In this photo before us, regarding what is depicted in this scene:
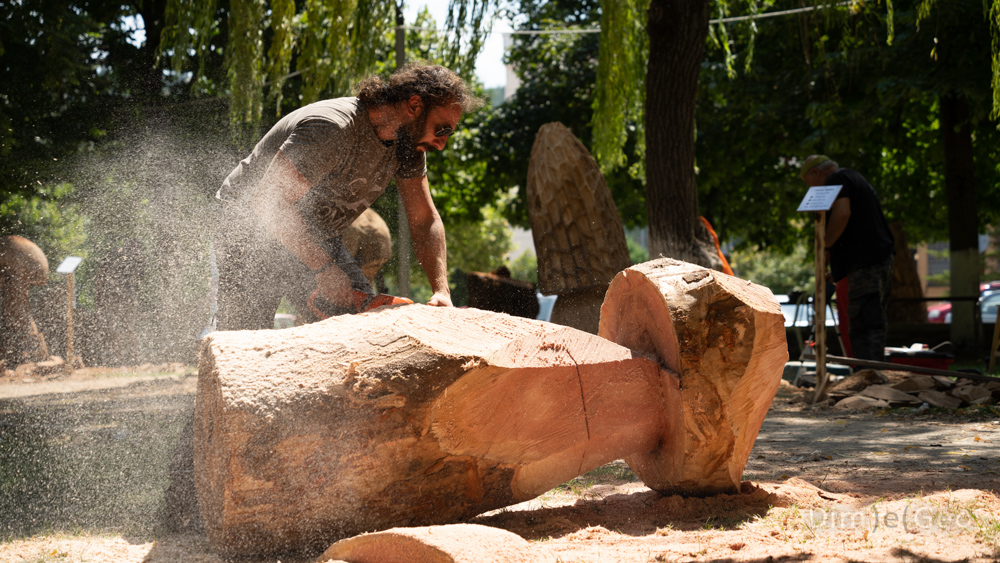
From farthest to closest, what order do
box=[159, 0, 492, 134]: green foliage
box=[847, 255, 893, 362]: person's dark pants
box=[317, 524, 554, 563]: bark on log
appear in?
box=[847, 255, 893, 362]: person's dark pants < box=[159, 0, 492, 134]: green foliage < box=[317, 524, 554, 563]: bark on log

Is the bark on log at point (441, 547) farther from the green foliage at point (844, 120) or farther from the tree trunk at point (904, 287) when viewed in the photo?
the tree trunk at point (904, 287)

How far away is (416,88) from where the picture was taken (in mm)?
2875

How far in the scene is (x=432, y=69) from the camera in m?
2.90

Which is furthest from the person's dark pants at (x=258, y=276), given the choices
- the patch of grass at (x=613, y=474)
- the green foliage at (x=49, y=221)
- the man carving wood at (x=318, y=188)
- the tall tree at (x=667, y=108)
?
the green foliage at (x=49, y=221)

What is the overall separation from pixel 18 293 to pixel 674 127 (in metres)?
6.88

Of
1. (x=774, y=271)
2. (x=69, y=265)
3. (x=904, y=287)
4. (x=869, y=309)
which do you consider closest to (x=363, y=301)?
(x=869, y=309)

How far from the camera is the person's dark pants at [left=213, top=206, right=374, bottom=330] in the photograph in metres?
2.81

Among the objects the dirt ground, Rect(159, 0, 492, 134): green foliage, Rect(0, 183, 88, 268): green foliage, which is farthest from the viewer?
Rect(0, 183, 88, 268): green foliage

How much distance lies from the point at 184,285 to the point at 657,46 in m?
5.24

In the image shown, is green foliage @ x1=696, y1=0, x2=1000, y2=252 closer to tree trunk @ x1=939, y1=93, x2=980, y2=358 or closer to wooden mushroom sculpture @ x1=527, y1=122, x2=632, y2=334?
tree trunk @ x1=939, y1=93, x2=980, y2=358

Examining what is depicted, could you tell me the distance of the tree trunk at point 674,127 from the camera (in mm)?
5875

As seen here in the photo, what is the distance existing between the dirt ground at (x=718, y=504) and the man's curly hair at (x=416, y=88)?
5.18ft

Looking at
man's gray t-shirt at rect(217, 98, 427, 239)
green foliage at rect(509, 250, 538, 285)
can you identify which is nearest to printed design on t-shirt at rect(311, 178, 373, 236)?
man's gray t-shirt at rect(217, 98, 427, 239)

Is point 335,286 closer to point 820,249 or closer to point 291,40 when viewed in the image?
point 291,40
